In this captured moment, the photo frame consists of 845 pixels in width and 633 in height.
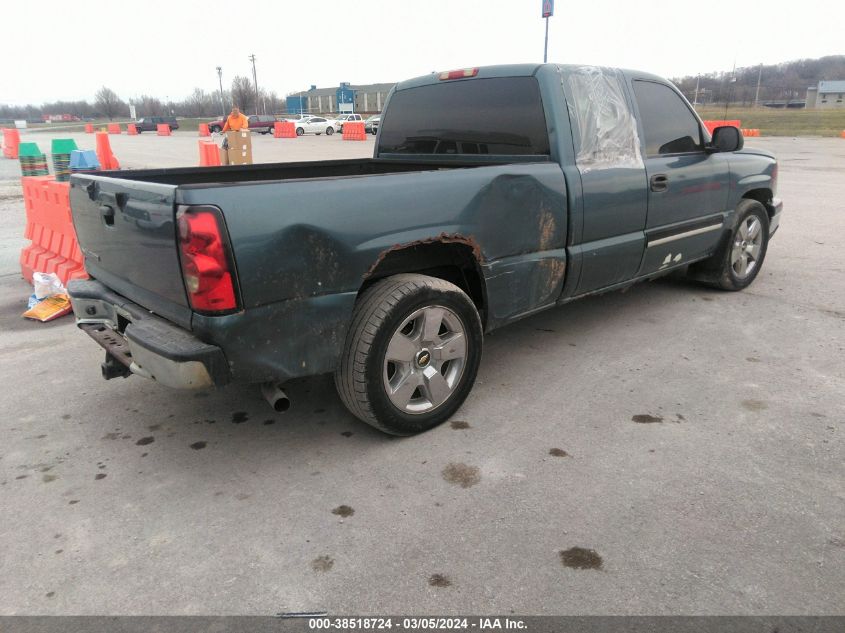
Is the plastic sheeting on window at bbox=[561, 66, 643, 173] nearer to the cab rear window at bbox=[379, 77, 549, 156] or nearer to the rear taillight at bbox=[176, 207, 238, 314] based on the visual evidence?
the cab rear window at bbox=[379, 77, 549, 156]

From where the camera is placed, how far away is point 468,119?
4121 millimetres

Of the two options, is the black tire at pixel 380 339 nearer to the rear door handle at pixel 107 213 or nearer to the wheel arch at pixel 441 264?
the wheel arch at pixel 441 264

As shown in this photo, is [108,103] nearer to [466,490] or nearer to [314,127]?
[314,127]

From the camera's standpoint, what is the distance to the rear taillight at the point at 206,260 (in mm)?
2373

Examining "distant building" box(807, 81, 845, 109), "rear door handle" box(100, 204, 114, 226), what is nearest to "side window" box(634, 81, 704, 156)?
"rear door handle" box(100, 204, 114, 226)

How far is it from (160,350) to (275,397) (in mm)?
546

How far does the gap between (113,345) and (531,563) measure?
2.23m

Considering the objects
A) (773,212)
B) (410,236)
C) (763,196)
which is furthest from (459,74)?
(773,212)

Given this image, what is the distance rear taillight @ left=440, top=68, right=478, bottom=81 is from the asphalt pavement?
189cm

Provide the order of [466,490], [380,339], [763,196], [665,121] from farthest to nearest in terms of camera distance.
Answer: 1. [763,196]
2. [665,121]
3. [380,339]
4. [466,490]

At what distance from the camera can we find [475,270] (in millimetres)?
3422

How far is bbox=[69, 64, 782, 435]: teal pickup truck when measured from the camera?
2.52 metres

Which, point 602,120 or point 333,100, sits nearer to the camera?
point 602,120

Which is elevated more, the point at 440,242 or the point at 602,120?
the point at 602,120
